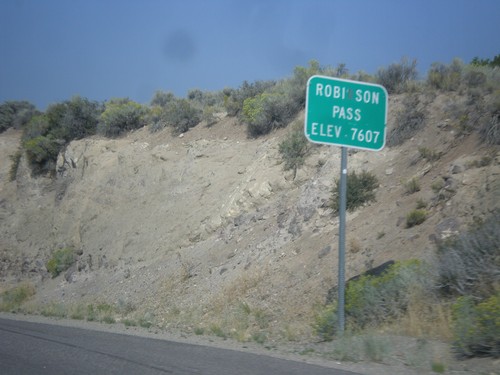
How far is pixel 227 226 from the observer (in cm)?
2447

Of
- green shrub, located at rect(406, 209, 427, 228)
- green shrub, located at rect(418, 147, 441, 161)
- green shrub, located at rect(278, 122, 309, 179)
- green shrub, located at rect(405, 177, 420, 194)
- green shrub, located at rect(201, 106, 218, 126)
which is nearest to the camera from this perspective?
green shrub, located at rect(406, 209, 427, 228)

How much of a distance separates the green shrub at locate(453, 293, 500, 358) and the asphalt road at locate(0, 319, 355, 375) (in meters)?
1.82

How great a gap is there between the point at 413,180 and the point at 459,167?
5.29ft

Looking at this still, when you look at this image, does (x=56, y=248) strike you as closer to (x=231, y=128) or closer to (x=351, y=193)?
(x=231, y=128)

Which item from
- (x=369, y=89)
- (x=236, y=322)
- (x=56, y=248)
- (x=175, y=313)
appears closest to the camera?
(x=369, y=89)

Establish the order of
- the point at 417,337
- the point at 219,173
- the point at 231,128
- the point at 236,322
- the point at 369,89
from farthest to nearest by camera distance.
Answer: the point at 231,128 → the point at 219,173 → the point at 236,322 → the point at 369,89 → the point at 417,337

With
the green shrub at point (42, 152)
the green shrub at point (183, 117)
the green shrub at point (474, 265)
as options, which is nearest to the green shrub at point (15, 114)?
the green shrub at point (42, 152)

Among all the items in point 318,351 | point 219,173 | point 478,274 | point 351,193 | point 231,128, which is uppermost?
point 231,128

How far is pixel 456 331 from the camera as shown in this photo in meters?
8.47

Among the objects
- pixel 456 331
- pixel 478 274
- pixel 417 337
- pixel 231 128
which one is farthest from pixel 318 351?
pixel 231 128

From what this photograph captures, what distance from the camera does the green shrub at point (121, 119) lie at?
38.4 meters

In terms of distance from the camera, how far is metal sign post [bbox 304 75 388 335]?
10.4 m

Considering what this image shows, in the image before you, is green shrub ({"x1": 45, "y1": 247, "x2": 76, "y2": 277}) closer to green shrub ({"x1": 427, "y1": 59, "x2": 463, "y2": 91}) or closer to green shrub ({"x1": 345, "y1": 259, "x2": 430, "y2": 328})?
green shrub ({"x1": 427, "y1": 59, "x2": 463, "y2": 91})

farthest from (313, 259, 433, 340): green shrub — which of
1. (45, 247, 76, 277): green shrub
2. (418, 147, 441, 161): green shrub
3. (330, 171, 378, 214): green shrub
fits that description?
(45, 247, 76, 277): green shrub
